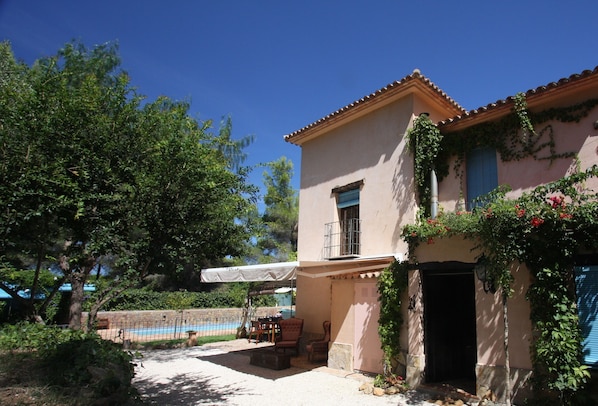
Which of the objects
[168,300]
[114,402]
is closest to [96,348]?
[114,402]

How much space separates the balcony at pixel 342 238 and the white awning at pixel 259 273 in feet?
6.04

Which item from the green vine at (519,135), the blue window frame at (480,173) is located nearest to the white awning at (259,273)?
the green vine at (519,135)

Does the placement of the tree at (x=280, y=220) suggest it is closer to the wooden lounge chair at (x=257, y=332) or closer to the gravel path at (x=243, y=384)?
the wooden lounge chair at (x=257, y=332)

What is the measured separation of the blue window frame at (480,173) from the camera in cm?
1165

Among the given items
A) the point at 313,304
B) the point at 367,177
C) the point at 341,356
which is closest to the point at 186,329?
the point at 313,304

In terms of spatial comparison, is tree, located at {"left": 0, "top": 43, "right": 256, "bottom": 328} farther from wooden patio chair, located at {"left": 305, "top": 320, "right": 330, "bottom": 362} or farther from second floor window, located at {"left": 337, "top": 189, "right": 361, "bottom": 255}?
wooden patio chair, located at {"left": 305, "top": 320, "right": 330, "bottom": 362}

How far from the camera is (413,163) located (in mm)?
13008

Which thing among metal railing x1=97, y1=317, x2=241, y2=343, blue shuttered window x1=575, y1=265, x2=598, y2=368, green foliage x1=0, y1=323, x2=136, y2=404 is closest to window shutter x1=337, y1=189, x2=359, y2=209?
blue shuttered window x1=575, y1=265, x2=598, y2=368

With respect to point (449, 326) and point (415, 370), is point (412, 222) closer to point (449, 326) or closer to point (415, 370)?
point (449, 326)

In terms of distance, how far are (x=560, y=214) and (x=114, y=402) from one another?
30.9 feet

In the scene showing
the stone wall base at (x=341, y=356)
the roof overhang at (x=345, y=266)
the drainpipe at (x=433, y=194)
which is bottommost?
the stone wall base at (x=341, y=356)

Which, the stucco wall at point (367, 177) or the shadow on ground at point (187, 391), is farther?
the stucco wall at point (367, 177)

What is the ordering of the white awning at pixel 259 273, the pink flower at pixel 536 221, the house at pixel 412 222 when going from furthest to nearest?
1. the white awning at pixel 259 273
2. the house at pixel 412 222
3. the pink flower at pixel 536 221

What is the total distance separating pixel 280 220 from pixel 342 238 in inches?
1042
